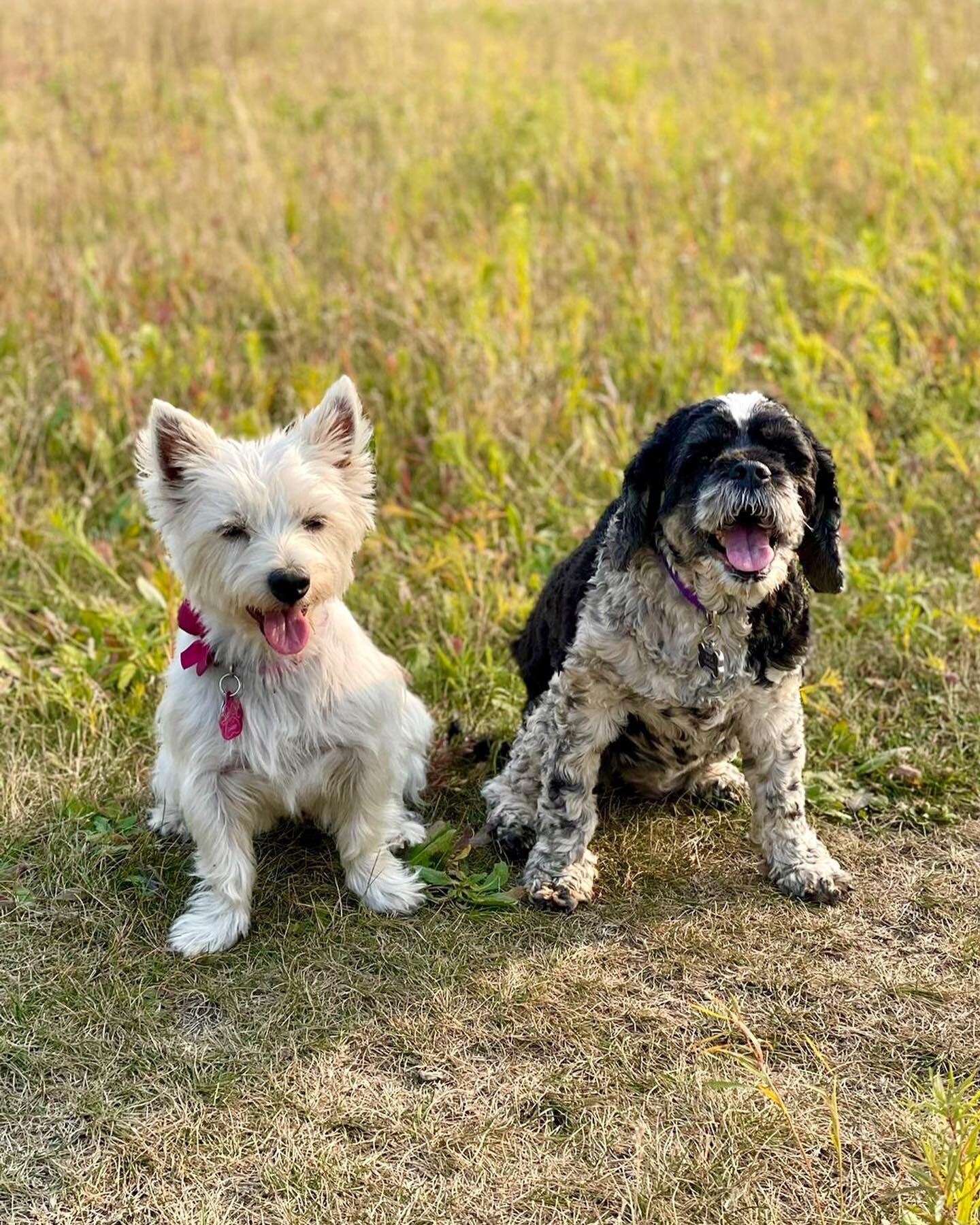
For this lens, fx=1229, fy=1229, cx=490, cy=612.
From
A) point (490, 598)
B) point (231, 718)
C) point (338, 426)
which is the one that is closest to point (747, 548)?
point (338, 426)

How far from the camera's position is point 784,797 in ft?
12.6

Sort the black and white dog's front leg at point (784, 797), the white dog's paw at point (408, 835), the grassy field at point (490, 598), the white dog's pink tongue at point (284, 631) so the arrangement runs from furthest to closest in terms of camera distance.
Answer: the white dog's paw at point (408, 835)
the black and white dog's front leg at point (784, 797)
the white dog's pink tongue at point (284, 631)
the grassy field at point (490, 598)

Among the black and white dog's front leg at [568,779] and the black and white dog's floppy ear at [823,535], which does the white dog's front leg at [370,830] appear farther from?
the black and white dog's floppy ear at [823,535]

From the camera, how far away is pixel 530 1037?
11.1 feet

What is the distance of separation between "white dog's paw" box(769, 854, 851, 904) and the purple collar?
968 millimetres

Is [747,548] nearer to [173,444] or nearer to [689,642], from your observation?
[689,642]

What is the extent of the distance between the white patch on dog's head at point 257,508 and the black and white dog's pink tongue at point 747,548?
1.06 metres

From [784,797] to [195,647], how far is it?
1859 mm

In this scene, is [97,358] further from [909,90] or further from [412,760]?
[909,90]

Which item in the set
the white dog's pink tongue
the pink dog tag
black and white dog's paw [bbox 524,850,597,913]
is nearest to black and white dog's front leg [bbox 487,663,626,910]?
black and white dog's paw [bbox 524,850,597,913]

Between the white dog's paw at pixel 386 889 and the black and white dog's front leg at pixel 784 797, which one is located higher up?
the black and white dog's front leg at pixel 784 797

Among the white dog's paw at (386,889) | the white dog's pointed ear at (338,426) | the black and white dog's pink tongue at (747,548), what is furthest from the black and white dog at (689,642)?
the white dog's pointed ear at (338,426)

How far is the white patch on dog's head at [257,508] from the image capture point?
329cm

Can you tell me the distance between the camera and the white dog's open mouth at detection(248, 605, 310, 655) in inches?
135
